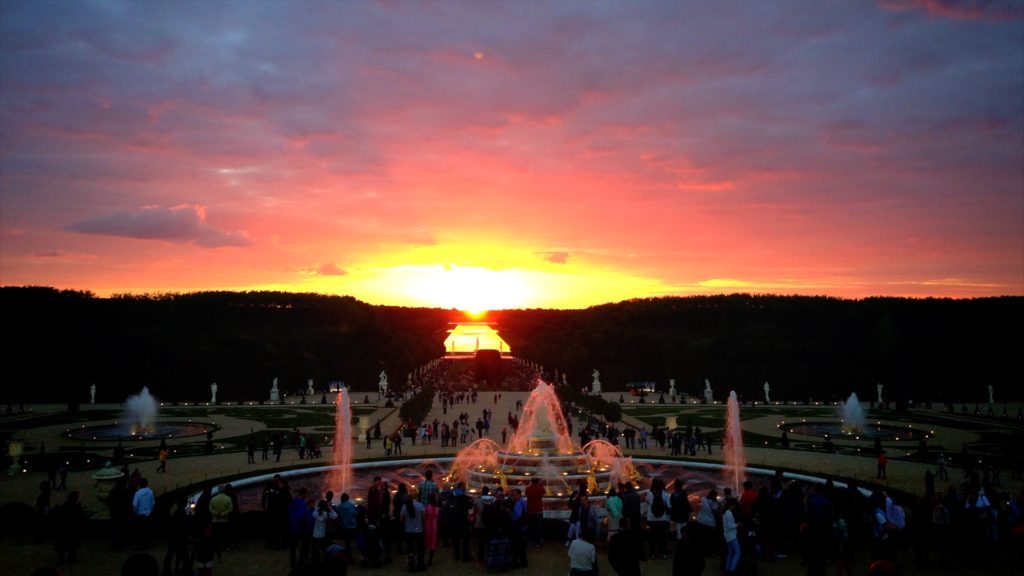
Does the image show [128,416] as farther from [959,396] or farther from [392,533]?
[959,396]

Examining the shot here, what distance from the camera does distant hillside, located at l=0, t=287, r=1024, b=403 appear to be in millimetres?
72438

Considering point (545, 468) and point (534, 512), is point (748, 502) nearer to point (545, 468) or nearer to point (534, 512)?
point (534, 512)

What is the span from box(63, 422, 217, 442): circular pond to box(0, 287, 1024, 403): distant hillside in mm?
15457

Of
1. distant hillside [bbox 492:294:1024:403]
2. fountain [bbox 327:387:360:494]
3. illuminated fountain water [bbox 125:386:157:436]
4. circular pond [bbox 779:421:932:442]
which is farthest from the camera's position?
distant hillside [bbox 492:294:1024:403]

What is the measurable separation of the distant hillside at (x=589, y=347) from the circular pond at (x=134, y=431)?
1546 centimetres

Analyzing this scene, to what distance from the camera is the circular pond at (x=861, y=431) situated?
38.9 metres

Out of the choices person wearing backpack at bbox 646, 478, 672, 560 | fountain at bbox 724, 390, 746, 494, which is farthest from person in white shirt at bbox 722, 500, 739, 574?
fountain at bbox 724, 390, 746, 494

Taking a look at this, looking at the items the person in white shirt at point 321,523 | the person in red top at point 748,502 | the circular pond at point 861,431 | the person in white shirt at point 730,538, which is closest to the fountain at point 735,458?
the person in red top at point 748,502

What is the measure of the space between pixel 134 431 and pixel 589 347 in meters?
72.1

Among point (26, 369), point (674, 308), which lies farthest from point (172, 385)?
point (674, 308)

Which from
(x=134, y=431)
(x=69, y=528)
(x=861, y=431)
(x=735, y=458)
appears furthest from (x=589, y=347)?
(x=69, y=528)

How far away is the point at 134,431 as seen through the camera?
40844mm

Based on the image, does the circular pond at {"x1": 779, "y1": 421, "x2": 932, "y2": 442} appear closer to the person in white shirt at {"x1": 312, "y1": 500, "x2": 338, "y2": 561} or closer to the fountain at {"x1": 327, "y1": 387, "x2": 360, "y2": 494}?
the fountain at {"x1": 327, "y1": 387, "x2": 360, "y2": 494}

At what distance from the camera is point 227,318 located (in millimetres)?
125938
